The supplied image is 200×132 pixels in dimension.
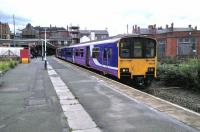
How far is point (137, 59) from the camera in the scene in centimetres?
1975

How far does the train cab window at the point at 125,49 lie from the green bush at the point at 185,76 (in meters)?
3.46

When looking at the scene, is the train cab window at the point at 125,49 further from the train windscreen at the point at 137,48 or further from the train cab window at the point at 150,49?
the train cab window at the point at 150,49

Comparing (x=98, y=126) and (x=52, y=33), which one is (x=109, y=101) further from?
(x=52, y=33)

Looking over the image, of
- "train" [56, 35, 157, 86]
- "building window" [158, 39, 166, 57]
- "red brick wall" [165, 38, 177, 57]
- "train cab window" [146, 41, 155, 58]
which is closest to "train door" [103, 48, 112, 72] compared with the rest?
"train" [56, 35, 157, 86]

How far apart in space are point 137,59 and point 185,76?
2.98 m

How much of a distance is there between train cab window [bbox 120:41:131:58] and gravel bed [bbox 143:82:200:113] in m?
2.44

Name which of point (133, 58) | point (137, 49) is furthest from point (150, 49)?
point (133, 58)

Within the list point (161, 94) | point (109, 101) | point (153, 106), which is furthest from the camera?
point (161, 94)

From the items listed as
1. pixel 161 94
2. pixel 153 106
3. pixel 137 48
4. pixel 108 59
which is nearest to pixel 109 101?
pixel 153 106

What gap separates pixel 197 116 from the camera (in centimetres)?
935

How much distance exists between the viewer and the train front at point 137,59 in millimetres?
19495

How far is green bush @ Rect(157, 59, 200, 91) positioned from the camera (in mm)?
19203

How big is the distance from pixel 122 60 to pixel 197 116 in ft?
33.8

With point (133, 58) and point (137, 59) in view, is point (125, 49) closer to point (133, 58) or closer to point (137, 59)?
point (133, 58)
